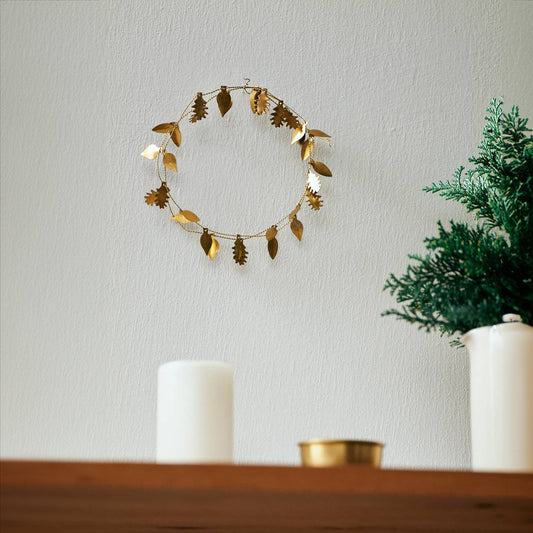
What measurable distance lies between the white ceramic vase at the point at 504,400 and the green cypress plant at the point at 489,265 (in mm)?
58

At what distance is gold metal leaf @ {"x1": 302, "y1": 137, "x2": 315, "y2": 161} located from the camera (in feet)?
4.24

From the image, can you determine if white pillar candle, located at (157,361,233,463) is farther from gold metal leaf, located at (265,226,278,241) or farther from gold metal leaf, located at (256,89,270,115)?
gold metal leaf, located at (256,89,270,115)

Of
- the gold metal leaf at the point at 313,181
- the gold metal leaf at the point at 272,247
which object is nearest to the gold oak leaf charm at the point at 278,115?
the gold metal leaf at the point at 313,181

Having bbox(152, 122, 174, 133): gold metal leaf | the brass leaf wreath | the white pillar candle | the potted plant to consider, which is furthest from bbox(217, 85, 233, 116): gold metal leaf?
the white pillar candle

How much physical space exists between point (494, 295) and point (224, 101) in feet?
2.02

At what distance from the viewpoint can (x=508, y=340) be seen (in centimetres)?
94

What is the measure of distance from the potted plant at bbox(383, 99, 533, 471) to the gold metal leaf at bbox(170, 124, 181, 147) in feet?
1.60

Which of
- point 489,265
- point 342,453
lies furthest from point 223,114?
point 342,453

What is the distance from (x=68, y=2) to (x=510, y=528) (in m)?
1.21

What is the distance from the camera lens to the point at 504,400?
0.93m

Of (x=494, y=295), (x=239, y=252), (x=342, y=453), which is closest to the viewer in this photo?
(x=342, y=453)

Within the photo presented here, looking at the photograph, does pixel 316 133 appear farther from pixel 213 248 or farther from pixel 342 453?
pixel 342 453

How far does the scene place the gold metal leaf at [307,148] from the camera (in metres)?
1.29

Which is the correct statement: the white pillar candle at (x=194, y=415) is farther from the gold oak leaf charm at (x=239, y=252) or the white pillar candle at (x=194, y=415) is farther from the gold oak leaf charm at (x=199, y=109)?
the gold oak leaf charm at (x=199, y=109)
